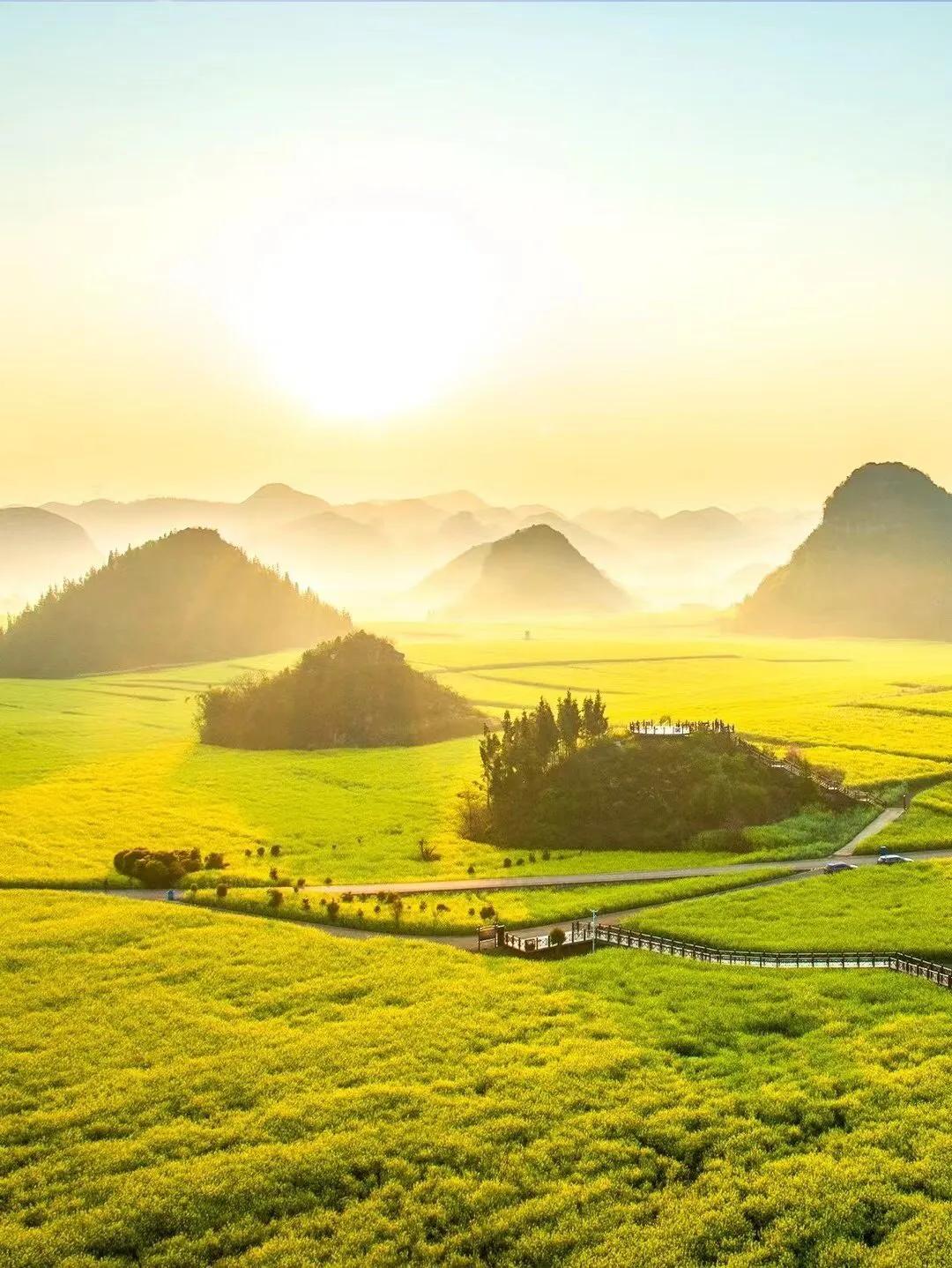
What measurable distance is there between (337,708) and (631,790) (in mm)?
60941

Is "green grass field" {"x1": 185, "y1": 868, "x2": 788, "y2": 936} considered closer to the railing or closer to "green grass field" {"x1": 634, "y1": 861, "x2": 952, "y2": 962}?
the railing

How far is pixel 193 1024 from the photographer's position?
42.0 meters

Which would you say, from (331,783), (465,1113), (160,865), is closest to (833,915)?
(465,1113)

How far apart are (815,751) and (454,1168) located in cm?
8226

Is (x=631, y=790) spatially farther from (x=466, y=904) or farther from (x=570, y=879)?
(x=466, y=904)

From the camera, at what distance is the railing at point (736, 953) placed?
4756 cm

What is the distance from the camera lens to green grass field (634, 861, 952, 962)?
5059 centimetres

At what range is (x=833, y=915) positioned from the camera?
5591 centimetres

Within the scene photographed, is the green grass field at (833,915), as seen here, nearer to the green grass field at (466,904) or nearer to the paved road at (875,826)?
the green grass field at (466,904)

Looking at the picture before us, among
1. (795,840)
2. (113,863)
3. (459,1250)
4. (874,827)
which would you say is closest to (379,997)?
(459,1250)

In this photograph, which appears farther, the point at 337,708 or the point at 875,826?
the point at 337,708

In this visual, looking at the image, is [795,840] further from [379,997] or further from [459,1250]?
[459,1250]

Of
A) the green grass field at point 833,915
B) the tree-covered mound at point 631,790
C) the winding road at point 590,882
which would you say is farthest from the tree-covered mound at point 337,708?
the green grass field at point 833,915

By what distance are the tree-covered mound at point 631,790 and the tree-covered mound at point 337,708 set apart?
42.9m
